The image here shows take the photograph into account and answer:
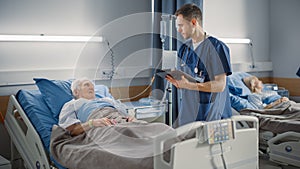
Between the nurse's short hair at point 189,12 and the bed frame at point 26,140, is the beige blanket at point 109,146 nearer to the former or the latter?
the bed frame at point 26,140

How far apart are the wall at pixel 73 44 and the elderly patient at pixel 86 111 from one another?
0.48m

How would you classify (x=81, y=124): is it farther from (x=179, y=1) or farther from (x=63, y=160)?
(x=179, y=1)

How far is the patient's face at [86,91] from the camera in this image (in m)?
2.48

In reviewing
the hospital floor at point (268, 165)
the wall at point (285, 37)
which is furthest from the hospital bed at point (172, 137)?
the wall at point (285, 37)

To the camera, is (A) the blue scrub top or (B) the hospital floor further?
(B) the hospital floor

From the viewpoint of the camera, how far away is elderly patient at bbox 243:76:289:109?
3.30m

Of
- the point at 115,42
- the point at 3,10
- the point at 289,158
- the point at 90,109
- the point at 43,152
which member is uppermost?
the point at 3,10

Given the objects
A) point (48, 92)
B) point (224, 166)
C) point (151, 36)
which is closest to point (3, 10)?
point (48, 92)

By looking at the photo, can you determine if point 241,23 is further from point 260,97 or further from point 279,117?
point 279,117

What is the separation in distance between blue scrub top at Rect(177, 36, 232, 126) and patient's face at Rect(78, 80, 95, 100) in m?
0.65

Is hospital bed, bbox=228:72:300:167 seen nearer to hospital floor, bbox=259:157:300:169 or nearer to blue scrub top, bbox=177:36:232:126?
hospital floor, bbox=259:157:300:169

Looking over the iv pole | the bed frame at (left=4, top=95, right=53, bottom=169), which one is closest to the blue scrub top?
the iv pole

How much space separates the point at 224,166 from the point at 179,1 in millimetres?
1813

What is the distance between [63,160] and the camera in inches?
76.5
